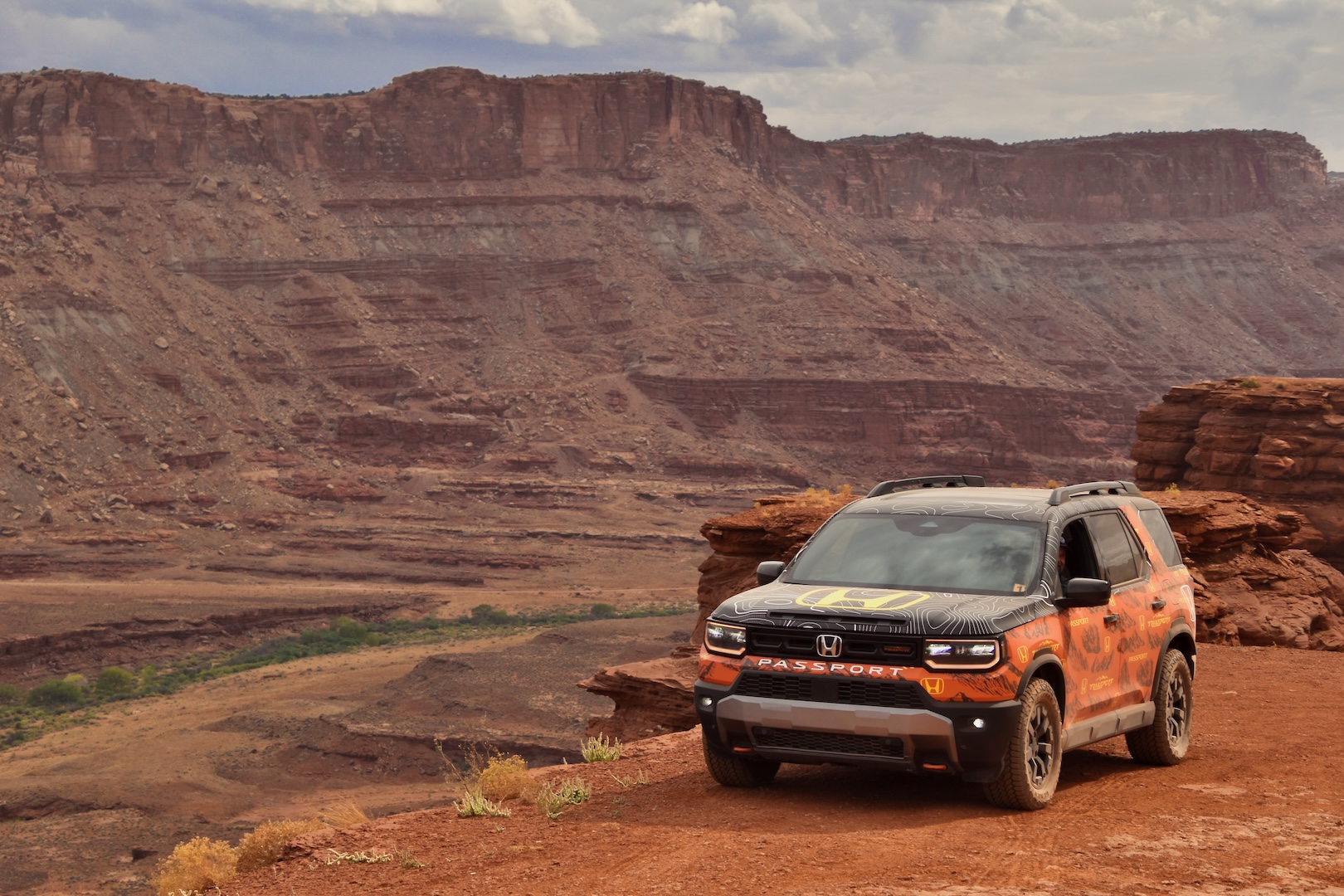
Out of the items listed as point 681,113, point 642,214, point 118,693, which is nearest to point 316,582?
point 118,693

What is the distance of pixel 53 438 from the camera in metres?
87.6

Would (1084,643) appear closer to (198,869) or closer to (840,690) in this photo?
(840,690)

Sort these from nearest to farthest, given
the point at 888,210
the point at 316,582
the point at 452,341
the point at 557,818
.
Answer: the point at 557,818
the point at 316,582
the point at 452,341
the point at 888,210

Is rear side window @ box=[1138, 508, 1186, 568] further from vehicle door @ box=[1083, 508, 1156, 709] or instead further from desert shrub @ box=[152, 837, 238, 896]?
desert shrub @ box=[152, 837, 238, 896]

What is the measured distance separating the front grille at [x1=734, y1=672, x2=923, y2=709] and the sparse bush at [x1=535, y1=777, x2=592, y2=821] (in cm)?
136

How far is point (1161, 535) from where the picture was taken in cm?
1100

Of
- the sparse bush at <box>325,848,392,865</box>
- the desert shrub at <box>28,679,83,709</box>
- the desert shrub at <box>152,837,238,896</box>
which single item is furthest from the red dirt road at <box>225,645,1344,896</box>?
the desert shrub at <box>28,679,83,709</box>

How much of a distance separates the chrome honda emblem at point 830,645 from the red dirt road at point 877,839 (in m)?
0.87

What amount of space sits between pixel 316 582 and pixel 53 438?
2264cm

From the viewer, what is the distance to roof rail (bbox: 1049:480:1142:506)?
962cm

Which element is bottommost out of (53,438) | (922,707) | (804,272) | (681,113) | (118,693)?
(118,693)

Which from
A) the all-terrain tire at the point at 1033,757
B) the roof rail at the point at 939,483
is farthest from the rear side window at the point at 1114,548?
the all-terrain tire at the point at 1033,757

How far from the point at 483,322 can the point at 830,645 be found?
105m

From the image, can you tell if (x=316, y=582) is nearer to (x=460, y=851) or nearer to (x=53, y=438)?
(x=53, y=438)
